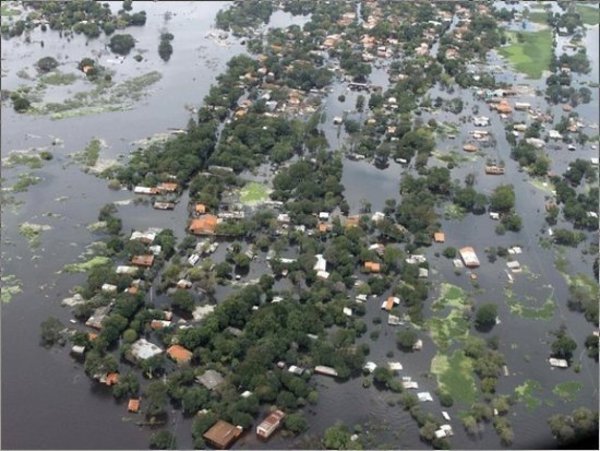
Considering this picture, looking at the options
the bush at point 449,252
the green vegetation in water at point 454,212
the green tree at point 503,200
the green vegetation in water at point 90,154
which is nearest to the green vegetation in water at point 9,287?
the green vegetation in water at point 90,154

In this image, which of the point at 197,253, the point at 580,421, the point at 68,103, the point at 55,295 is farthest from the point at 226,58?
the point at 580,421

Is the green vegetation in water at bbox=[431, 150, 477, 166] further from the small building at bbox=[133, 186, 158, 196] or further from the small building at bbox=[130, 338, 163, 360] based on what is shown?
the small building at bbox=[130, 338, 163, 360]

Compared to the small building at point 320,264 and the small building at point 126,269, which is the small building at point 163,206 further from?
the small building at point 320,264

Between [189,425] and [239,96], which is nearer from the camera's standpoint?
[189,425]

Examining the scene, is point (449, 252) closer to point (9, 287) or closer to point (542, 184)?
point (542, 184)

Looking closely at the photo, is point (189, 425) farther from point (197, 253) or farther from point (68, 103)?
point (68, 103)

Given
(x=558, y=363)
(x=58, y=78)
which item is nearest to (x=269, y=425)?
(x=558, y=363)

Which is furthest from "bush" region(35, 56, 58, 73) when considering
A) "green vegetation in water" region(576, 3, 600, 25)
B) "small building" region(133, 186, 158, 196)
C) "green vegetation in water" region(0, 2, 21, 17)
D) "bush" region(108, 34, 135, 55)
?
"green vegetation in water" region(576, 3, 600, 25)
